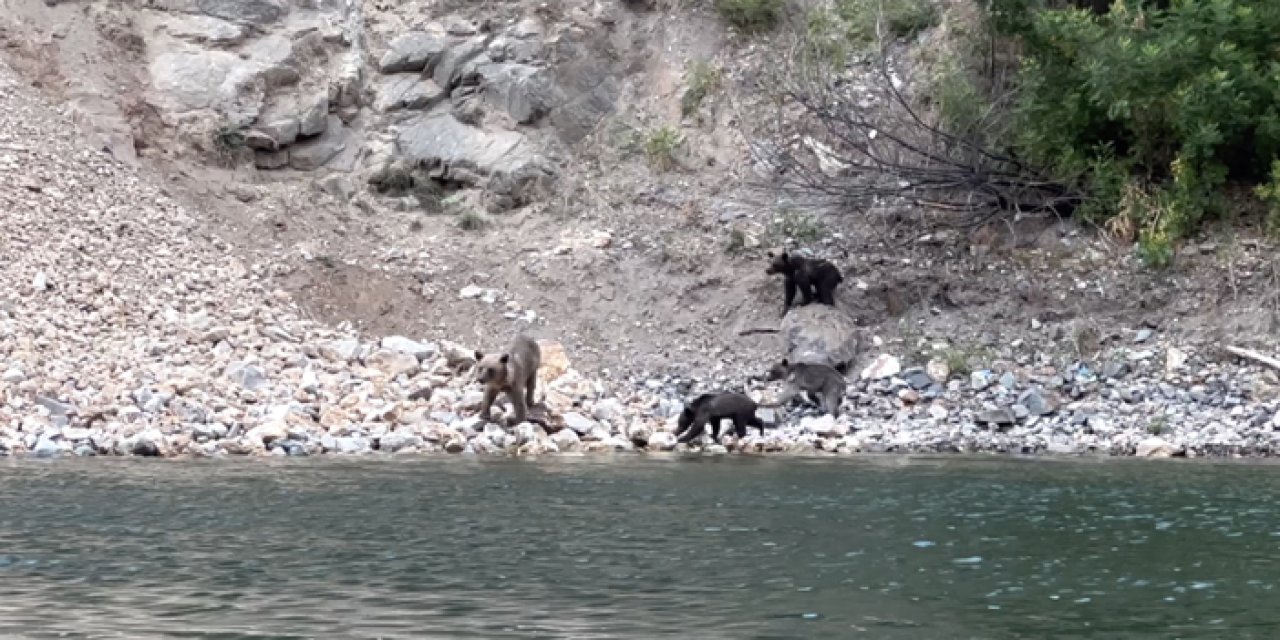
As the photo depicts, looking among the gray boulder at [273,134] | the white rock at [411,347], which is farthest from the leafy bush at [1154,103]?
the gray boulder at [273,134]

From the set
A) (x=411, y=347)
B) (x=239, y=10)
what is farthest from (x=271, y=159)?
(x=411, y=347)

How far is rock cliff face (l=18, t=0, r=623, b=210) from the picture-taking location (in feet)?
80.3

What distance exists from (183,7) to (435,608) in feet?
64.0

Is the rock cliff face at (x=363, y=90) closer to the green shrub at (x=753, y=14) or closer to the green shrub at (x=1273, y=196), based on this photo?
the green shrub at (x=753, y=14)

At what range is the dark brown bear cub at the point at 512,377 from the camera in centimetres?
1684

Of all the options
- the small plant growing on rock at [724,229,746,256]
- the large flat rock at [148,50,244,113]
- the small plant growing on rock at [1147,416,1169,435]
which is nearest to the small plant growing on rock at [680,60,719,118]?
the small plant growing on rock at [724,229,746,256]

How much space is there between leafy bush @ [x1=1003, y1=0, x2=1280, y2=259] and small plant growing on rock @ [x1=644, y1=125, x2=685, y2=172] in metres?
5.52

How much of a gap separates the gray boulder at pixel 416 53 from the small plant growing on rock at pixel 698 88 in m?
4.28

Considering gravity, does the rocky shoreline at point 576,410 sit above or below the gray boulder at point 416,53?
below

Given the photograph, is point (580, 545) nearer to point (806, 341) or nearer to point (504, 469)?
point (504, 469)

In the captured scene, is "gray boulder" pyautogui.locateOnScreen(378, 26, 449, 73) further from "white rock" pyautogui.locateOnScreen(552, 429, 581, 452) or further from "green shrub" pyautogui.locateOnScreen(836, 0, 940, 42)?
"white rock" pyautogui.locateOnScreen(552, 429, 581, 452)

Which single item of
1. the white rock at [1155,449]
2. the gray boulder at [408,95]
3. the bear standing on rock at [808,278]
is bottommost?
the white rock at [1155,449]

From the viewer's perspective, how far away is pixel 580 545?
10680 millimetres

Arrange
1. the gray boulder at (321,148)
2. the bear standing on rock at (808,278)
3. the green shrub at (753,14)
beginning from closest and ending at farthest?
the bear standing on rock at (808,278), the gray boulder at (321,148), the green shrub at (753,14)
